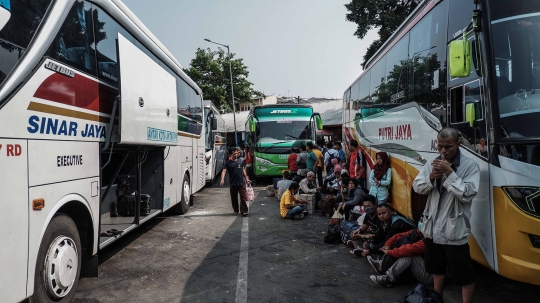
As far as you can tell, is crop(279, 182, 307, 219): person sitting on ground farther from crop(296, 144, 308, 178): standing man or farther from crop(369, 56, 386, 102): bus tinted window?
crop(296, 144, 308, 178): standing man

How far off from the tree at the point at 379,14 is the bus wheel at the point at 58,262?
17806 mm

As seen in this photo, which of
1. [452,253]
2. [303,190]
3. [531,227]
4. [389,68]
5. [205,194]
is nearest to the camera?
[531,227]

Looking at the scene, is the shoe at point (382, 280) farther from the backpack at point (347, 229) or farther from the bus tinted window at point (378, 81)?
the bus tinted window at point (378, 81)

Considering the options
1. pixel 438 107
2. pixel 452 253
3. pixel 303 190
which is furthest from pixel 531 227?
pixel 303 190

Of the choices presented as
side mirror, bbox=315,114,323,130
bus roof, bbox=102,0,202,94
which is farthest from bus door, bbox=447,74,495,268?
side mirror, bbox=315,114,323,130

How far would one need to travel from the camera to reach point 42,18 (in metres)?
3.71

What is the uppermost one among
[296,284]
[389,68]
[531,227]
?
[389,68]

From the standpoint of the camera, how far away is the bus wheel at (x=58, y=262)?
12.1ft

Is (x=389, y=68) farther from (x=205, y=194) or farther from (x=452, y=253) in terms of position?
(x=205, y=194)

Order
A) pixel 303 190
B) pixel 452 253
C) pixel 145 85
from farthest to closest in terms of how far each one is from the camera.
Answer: pixel 303 190, pixel 145 85, pixel 452 253

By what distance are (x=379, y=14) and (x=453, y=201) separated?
17630 mm

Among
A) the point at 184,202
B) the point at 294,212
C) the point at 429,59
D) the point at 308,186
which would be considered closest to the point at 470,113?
the point at 429,59

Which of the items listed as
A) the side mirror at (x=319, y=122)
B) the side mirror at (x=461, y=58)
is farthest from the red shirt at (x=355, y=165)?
the side mirror at (x=461, y=58)

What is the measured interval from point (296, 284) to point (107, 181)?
10.7 ft
